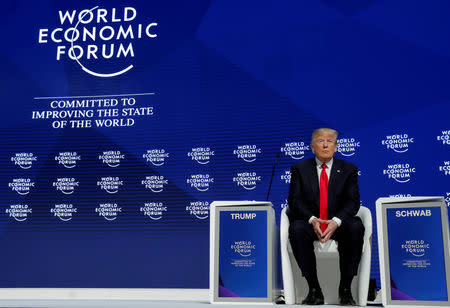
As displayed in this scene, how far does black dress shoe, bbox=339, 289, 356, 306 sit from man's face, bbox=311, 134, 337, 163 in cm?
75

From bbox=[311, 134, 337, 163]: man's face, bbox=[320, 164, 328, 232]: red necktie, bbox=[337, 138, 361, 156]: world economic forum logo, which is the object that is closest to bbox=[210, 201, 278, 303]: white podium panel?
bbox=[320, 164, 328, 232]: red necktie

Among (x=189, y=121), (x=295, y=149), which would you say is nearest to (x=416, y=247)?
(x=295, y=149)

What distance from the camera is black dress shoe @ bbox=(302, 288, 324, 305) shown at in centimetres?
246

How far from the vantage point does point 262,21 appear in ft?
13.2

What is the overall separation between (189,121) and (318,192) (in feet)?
5.03

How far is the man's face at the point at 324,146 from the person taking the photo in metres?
2.79

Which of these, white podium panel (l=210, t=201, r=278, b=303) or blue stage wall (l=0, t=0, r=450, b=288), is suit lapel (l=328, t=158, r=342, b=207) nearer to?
white podium panel (l=210, t=201, r=278, b=303)

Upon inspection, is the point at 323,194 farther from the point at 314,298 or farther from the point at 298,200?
the point at 314,298

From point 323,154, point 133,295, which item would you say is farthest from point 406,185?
point 133,295

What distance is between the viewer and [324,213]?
2.69m

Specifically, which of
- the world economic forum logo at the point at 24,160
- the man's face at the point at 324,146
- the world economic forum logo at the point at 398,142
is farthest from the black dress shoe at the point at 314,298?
the world economic forum logo at the point at 24,160

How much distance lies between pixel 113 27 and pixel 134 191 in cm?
147

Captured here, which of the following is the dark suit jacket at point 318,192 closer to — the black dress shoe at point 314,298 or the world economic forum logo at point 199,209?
the black dress shoe at point 314,298

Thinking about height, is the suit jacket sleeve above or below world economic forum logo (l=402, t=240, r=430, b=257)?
above
